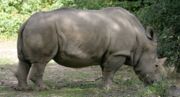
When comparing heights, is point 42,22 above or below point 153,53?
above

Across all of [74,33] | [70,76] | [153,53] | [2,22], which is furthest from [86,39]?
[2,22]

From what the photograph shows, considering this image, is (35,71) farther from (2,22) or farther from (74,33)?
(2,22)

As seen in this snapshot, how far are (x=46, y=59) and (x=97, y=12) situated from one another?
4.19 ft

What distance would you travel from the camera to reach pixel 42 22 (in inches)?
335

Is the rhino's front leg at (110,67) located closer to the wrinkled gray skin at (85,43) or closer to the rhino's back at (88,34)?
the wrinkled gray skin at (85,43)

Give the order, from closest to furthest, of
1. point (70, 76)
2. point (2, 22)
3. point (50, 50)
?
point (50, 50), point (70, 76), point (2, 22)

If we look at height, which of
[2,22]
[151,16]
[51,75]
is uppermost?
[151,16]

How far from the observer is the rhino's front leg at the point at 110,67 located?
889cm

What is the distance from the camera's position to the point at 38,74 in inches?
343

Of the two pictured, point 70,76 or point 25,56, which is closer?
point 25,56

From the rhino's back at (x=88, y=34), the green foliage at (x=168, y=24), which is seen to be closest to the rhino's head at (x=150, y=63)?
the rhino's back at (x=88, y=34)

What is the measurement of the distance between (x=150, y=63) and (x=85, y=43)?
54.1 inches

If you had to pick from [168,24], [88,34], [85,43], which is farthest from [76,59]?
[168,24]

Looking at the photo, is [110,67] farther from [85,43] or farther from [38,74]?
[38,74]
